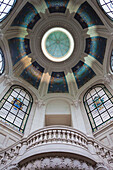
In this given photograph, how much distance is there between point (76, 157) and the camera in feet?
23.4

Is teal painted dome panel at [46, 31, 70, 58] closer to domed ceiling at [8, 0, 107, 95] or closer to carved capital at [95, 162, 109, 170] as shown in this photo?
domed ceiling at [8, 0, 107, 95]

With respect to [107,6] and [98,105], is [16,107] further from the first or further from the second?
[107,6]

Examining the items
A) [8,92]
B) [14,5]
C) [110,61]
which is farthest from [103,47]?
[8,92]

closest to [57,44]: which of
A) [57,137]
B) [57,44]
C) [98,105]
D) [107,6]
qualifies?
[57,44]

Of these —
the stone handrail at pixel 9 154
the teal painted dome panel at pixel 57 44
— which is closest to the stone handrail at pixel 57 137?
the stone handrail at pixel 9 154

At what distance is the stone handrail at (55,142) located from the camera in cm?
792

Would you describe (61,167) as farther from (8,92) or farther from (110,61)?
(110,61)

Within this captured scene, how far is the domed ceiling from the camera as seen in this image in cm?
1504

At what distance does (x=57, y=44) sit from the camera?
19469 millimetres

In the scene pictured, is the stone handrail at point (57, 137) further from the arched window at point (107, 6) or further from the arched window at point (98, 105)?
the arched window at point (107, 6)

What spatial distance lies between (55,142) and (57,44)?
14470 millimetres

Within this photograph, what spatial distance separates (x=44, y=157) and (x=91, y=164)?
240 cm

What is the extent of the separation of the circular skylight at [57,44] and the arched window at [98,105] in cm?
616

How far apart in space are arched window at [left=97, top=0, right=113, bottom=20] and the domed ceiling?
101 cm
